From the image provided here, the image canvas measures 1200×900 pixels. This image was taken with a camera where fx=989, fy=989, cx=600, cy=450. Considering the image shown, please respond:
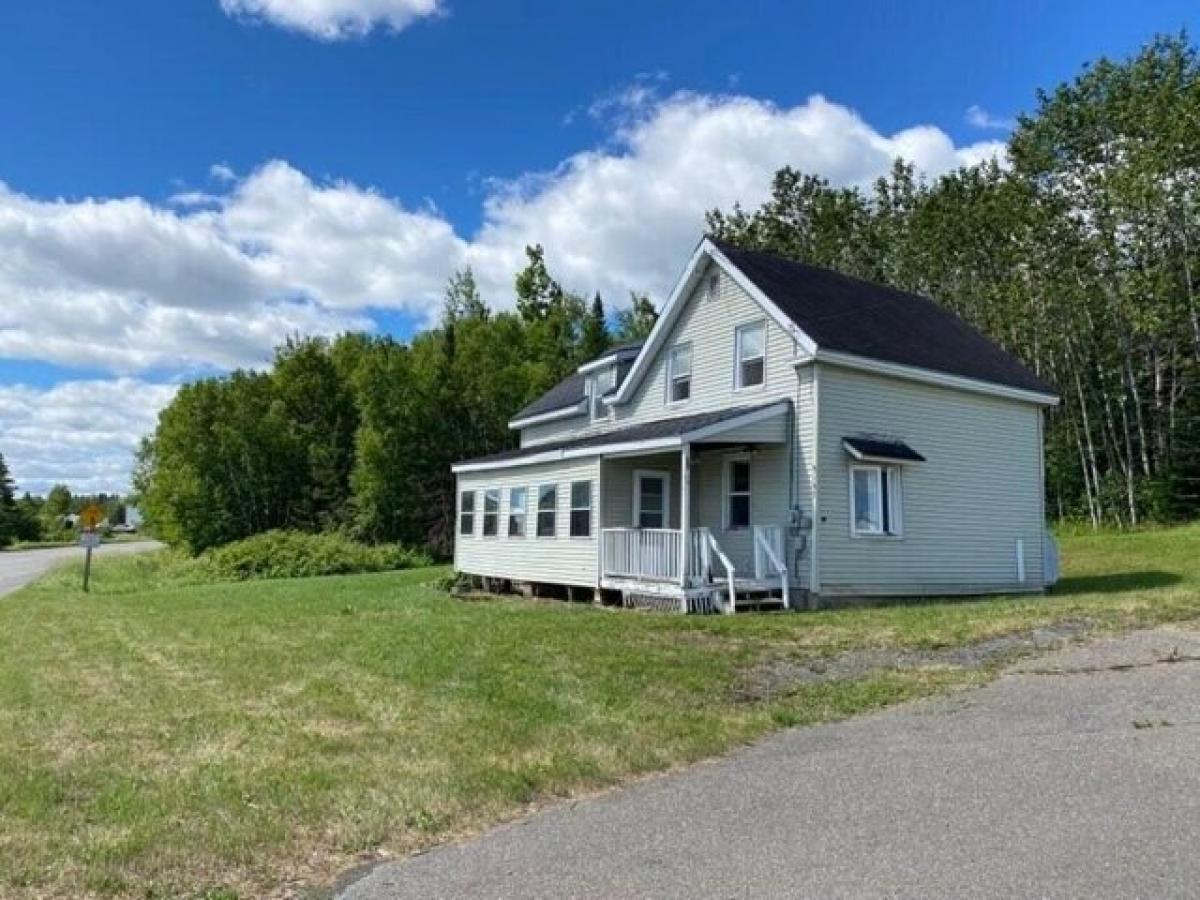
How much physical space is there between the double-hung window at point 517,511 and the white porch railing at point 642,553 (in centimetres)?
373

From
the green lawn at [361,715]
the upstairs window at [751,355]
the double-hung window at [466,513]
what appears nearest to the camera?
the green lawn at [361,715]

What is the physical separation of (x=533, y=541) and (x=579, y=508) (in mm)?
1933

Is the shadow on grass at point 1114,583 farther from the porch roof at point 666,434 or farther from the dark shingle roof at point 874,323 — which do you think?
the porch roof at point 666,434

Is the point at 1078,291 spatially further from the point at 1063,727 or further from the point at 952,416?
the point at 1063,727

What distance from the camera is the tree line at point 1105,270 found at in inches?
1059

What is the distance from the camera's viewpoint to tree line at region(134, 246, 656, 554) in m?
38.1

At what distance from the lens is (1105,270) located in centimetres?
2884

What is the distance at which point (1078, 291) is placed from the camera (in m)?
29.1

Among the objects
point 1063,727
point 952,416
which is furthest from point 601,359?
point 1063,727

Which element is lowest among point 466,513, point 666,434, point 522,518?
point 522,518

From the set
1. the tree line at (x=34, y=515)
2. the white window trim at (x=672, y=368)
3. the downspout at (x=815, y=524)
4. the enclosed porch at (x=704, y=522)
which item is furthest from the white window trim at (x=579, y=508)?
the tree line at (x=34, y=515)

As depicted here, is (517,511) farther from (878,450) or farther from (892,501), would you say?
(878,450)

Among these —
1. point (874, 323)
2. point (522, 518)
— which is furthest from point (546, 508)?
point (874, 323)

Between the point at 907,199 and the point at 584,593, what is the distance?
1011 inches
